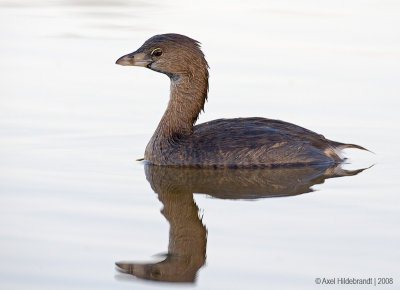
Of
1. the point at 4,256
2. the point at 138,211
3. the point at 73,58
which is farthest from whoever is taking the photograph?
the point at 73,58

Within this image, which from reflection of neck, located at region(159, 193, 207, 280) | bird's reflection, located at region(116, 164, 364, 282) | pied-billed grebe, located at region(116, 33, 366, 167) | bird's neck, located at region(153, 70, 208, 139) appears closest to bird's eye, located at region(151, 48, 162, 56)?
pied-billed grebe, located at region(116, 33, 366, 167)

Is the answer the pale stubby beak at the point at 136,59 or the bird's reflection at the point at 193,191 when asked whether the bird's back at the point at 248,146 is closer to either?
the bird's reflection at the point at 193,191

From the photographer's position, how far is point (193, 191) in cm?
1077

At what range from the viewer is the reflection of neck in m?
8.43

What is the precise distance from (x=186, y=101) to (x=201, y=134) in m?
0.62

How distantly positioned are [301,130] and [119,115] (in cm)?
284

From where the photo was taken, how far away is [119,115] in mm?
13867

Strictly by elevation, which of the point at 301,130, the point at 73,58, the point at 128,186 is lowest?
the point at 128,186

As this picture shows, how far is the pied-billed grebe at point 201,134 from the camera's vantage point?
11.8 m

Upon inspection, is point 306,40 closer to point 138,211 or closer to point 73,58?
point 73,58

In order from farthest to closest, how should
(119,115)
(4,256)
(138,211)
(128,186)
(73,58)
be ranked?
(73,58) < (119,115) < (128,186) < (138,211) < (4,256)

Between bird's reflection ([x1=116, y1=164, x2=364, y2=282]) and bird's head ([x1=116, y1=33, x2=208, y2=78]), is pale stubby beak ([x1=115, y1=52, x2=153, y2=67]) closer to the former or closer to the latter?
bird's head ([x1=116, y1=33, x2=208, y2=78])

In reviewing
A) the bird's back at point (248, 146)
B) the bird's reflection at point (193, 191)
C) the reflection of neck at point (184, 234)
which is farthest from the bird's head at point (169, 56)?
the reflection of neck at point (184, 234)

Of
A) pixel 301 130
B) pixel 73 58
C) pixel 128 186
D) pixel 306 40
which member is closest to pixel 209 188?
pixel 128 186
